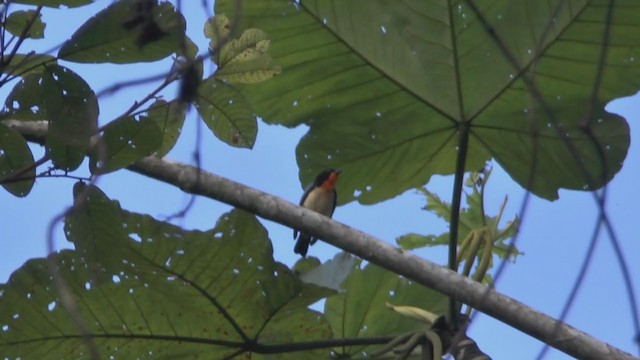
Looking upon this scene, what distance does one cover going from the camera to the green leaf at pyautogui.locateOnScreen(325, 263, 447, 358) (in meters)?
3.15

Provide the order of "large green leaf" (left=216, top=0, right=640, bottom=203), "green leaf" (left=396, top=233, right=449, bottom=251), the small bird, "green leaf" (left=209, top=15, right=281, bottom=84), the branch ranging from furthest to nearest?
1. "green leaf" (left=396, top=233, right=449, bottom=251)
2. the small bird
3. "large green leaf" (left=216, top=0, right=640, bottom=203)
4. "green leaf" (left=209, top=15, right=281, bottom=84)
5. the branch

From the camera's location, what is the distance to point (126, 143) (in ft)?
7.78

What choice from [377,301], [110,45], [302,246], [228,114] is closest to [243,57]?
[228,114]

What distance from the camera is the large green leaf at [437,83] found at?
3.03 meters

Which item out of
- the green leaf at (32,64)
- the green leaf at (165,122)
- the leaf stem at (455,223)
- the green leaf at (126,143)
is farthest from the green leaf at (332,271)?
the green leaf at (32,64)

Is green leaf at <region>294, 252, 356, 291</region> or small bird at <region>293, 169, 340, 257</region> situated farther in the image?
small bird at <region>293, 169, 340, 257</region>

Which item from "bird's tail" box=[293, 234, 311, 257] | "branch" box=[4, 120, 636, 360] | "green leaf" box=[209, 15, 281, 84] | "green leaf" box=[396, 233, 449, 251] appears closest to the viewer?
"branch" box=[4, 120, 636, 360]

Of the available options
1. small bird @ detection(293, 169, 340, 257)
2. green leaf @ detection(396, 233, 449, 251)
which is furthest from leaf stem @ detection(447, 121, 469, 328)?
green leaf @ detection(396, 233, 449, 251)

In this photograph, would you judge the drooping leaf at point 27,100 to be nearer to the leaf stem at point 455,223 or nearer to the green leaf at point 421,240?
the leaf stem at point 455,223

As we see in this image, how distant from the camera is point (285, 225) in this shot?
263 centimetres

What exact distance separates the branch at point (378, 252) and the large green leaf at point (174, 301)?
0.07 m

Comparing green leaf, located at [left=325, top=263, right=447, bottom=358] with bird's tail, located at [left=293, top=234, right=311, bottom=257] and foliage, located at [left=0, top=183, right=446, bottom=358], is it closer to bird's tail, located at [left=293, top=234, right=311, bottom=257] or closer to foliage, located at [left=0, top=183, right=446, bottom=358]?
foliage, located at [left=0, top=183, right=446, bottom=358]

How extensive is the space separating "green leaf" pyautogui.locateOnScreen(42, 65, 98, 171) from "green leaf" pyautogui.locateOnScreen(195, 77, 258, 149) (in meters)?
0.34

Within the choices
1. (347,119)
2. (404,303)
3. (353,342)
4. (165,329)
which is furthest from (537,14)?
(165,329)
